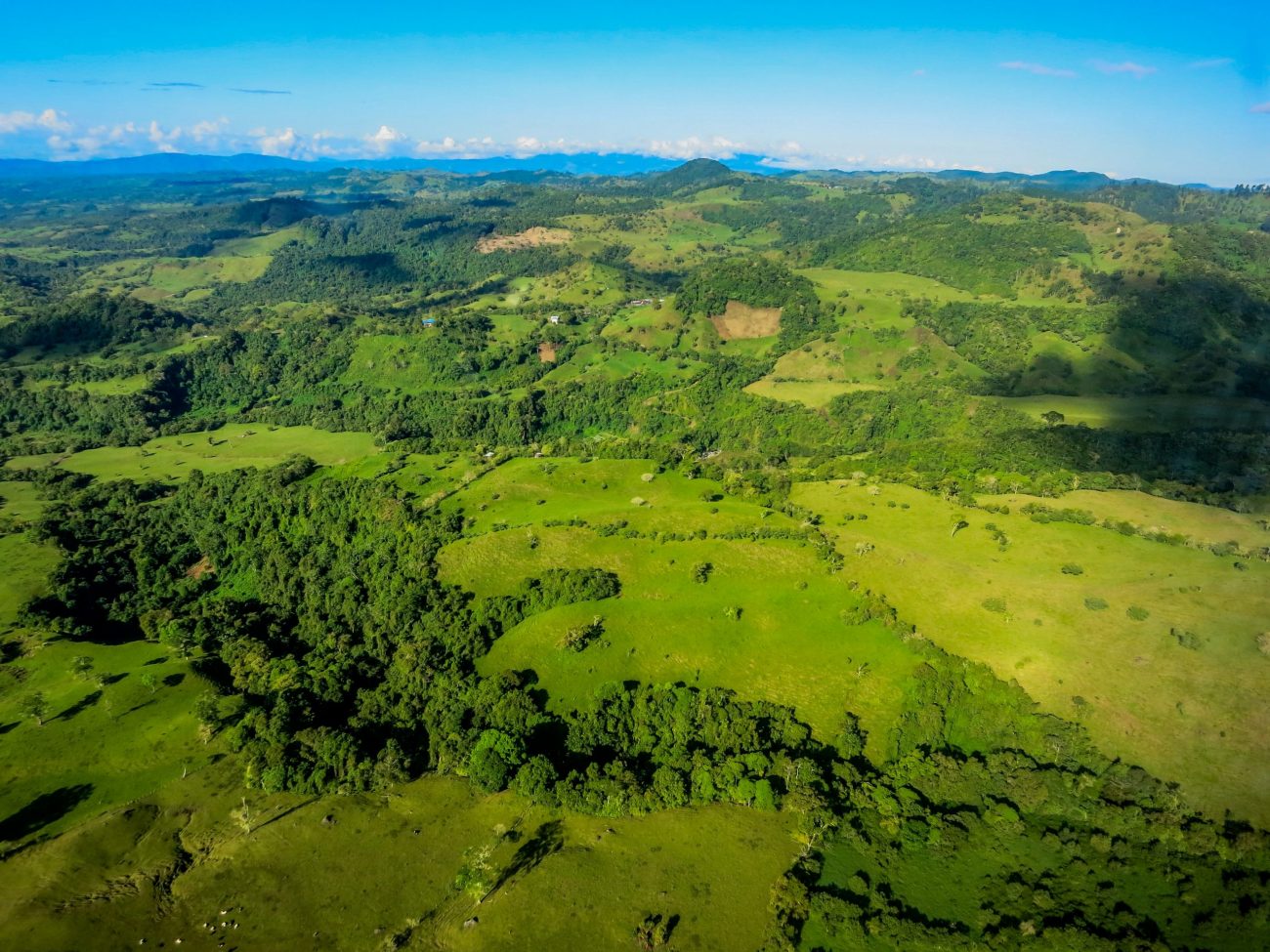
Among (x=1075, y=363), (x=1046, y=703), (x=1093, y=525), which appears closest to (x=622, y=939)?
(x=1046, y=703)

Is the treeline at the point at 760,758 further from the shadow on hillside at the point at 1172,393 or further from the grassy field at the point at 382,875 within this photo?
the shadow on hillside at the point at 1172,393

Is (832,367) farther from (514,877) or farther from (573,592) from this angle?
(514,877)

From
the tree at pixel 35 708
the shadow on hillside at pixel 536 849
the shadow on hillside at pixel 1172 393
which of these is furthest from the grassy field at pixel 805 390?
the tree at pixel 35 708

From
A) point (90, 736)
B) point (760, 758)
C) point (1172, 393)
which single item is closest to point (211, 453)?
point (90, 736)

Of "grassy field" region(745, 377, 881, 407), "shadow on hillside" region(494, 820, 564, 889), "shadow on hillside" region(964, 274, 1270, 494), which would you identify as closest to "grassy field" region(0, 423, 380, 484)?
"grassy field" region(745, 377, 881, 407)

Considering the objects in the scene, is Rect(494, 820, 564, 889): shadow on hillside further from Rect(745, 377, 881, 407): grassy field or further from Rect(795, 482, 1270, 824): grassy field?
Rect(745, 377, 881, 407): grassy field

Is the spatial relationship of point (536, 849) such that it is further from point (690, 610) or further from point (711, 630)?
point (690, 610)
